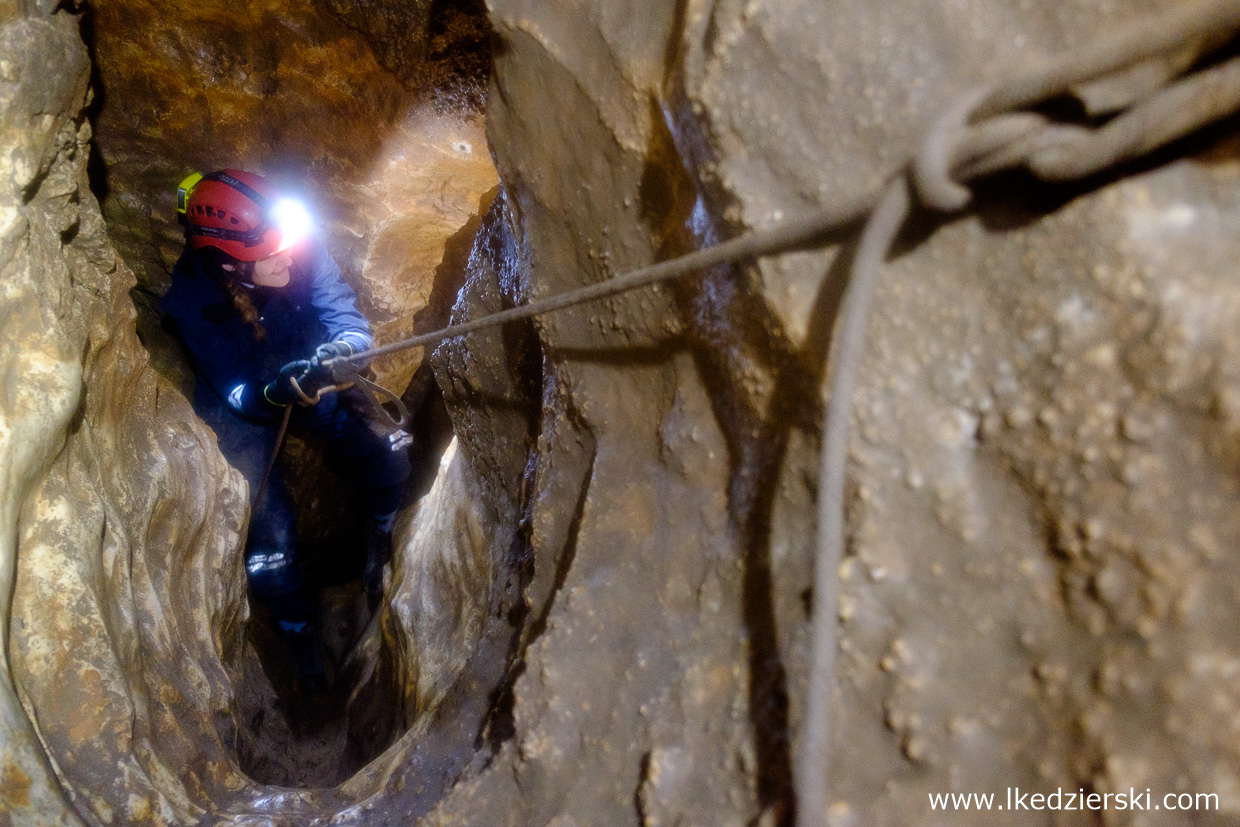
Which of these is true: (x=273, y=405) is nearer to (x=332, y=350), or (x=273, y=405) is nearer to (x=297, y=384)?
(x=297, y=384)

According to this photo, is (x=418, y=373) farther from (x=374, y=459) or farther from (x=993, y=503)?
(x=993, y=503)

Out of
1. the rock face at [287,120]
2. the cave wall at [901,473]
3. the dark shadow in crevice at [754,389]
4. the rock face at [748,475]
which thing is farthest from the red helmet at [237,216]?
the dark shadow in crevice at [754,389]

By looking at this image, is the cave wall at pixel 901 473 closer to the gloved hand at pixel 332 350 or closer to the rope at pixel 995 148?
the rope at pixel 995 148

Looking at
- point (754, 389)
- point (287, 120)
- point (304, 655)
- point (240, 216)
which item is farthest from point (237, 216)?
point (754, 389)

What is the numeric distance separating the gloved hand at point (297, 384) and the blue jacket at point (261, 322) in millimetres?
219

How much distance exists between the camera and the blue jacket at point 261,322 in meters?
3.59

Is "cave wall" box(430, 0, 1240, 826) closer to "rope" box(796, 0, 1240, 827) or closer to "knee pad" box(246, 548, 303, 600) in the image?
"rope" box(796, 0, 1240, 827)

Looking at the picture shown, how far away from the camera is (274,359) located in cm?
416

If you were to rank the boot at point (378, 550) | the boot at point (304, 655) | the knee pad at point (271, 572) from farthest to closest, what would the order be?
the boot at point (378, 550), the boot at point (304, 655), the knee pad at point (271, 572)

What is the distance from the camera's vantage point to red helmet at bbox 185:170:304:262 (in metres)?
3.27

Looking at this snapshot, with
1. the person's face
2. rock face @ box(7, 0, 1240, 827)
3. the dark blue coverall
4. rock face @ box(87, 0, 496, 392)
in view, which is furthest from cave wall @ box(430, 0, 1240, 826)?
the dark blue coverall

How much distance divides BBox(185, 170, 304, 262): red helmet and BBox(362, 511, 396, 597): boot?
6.85 ft

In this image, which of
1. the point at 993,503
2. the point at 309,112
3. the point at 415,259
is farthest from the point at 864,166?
the point at 415,259

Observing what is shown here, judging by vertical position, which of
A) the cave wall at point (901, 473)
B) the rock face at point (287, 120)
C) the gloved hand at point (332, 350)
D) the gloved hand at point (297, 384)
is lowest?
the cave wall at point (901, 473)
